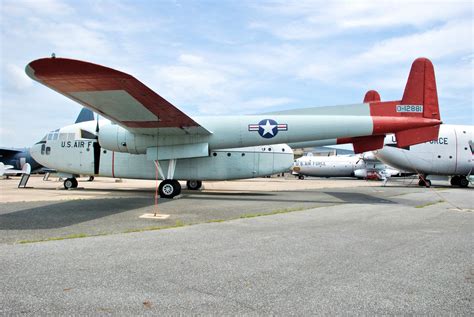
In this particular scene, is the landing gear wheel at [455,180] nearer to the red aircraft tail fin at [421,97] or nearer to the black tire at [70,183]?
the red aircraft tail fin at [421,97]

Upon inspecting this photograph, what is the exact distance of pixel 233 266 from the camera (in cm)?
432

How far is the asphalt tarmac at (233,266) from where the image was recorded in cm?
311

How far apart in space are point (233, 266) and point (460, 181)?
2675cm

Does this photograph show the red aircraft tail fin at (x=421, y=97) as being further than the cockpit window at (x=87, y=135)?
No

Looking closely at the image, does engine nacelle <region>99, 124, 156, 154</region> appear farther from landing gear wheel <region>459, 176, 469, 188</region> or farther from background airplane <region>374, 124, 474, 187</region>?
landing gear wheel <region>459, 176, 469, 188</region>

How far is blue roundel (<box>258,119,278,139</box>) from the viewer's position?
13.4 m

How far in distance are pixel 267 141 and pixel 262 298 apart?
34.7ft

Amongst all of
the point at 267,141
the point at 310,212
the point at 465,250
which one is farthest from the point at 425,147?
the point at 465,250

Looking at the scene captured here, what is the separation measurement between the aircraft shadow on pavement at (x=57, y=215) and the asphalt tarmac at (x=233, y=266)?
0.05 m

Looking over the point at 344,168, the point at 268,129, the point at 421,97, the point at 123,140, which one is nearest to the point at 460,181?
the point at 421,97

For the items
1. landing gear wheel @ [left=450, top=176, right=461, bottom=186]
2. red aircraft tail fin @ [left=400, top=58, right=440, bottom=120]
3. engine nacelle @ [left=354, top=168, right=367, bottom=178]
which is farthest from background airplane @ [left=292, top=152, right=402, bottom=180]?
red aircraft tail fin @ [left=400, top=58, right=440, bottom=120]

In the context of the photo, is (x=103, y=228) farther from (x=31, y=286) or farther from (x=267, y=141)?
(x=267, y=141)

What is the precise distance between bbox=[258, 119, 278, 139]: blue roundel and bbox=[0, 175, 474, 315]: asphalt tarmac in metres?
5.88

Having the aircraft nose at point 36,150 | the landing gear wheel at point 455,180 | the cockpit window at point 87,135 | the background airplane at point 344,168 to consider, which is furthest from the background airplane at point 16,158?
the landing gear wheel at point 455,180
